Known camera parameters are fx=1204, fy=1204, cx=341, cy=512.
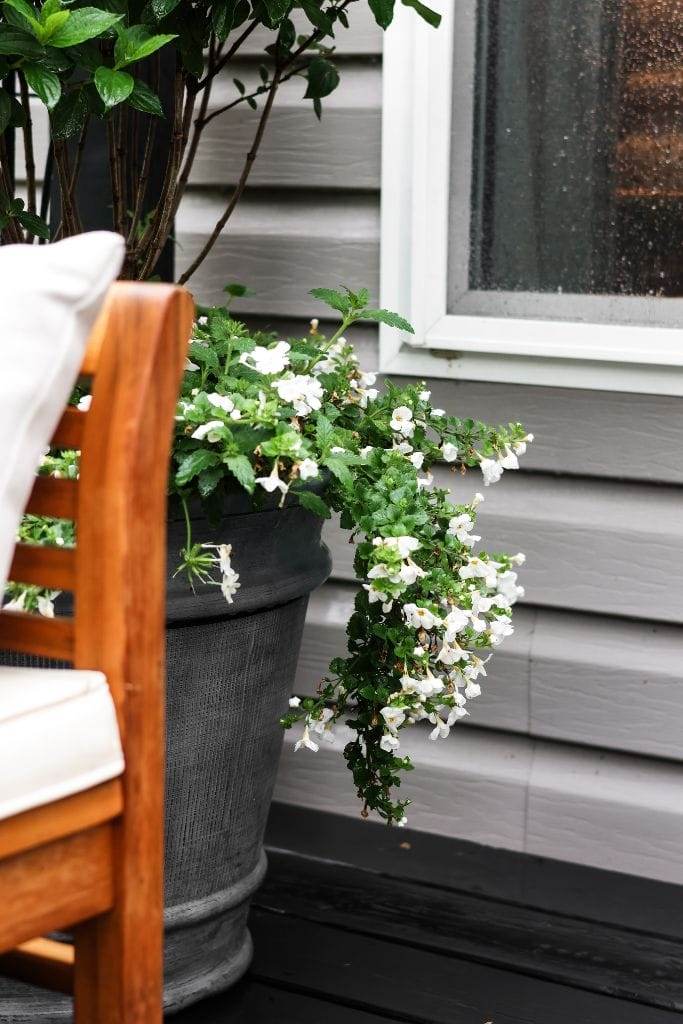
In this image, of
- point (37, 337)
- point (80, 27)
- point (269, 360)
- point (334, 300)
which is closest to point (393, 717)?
point (269, 360)

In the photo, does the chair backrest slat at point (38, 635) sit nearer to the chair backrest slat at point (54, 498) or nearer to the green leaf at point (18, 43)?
the chair backrest slat at point (54, 498)

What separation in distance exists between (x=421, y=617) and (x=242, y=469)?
28cm

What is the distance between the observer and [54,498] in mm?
917

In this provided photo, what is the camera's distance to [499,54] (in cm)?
174

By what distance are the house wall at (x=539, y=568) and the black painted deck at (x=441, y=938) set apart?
7 centimetres

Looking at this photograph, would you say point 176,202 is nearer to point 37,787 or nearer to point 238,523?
point 238,523

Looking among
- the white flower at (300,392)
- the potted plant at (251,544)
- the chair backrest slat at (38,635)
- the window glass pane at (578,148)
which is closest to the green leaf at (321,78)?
the potted plant at (251,544)

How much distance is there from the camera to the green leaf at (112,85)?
121cm

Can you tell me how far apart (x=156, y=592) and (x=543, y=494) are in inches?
41.4

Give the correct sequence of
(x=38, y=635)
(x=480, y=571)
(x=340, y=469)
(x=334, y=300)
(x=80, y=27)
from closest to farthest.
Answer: (x=38, y=635)
(x=80, y=27)
(x=340, y=469)
(x=480, y=571)
(x=334, y=300)

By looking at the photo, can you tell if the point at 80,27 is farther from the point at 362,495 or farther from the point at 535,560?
the point at 535,560

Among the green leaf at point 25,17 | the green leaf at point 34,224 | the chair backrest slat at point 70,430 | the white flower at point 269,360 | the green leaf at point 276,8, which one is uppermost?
the green leaf at point 276,8

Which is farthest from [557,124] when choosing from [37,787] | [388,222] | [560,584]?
[37,787]

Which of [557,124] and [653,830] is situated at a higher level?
[557,124]
